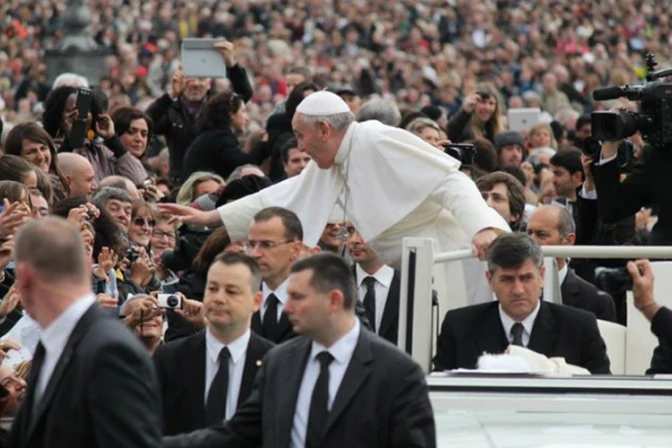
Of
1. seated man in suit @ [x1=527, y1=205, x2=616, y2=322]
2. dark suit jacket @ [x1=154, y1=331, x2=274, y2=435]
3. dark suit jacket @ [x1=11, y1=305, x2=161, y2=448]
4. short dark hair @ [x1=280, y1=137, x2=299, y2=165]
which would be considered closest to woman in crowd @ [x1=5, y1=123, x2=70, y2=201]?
short dark hair @ [x1=280, y1=137, x2=299, y2=165]

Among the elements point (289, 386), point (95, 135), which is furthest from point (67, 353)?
point (95, 135)

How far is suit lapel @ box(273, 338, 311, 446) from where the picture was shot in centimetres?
833

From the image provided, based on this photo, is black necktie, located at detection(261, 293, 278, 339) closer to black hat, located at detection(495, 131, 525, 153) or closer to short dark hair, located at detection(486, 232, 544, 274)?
short dark hair, located at detection(486, 232, 544, 274)

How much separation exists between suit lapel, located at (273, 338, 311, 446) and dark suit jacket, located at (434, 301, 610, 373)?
4.26 feet

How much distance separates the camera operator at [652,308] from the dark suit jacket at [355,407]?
162 cm

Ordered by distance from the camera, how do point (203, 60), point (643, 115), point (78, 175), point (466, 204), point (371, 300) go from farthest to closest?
1. point (203, 60)
2. point (78, 175)
3. point (371, 300)
4. point (643, 115)
5. point (466, 204)

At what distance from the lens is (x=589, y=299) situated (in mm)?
10656

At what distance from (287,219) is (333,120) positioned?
125 cm

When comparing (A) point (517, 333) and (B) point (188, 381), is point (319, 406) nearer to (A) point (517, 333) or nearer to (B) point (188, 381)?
(B) point (188, 381)

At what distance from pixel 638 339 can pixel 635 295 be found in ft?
1.42

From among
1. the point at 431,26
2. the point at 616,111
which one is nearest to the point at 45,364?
the point at 616,111

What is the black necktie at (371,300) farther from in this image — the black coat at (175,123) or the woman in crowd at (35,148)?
the black coat at (175,123)

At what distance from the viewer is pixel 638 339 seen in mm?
9930

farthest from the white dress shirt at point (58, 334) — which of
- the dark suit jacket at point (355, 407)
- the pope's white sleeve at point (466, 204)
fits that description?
the pope's white sleeve at point (466, 204)
